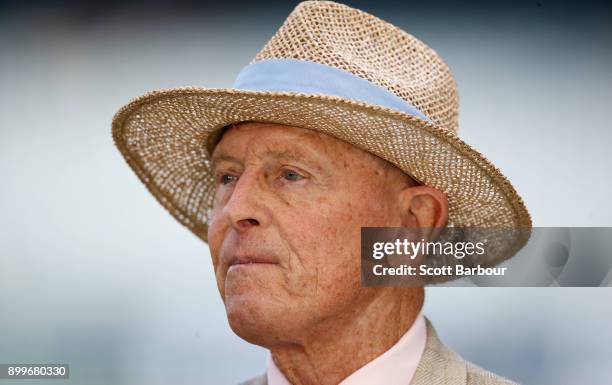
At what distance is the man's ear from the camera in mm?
2916

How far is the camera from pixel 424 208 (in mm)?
2949

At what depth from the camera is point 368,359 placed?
2.80m

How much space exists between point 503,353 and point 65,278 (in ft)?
5.99

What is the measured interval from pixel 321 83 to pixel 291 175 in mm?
253

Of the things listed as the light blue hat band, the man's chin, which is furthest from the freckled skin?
the light blue hat band

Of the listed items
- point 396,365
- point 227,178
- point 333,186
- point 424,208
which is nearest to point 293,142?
point 333,186

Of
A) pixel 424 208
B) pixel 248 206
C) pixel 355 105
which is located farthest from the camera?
pixel 424 208

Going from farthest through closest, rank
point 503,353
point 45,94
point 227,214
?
point 45,94 < point 503,353 < point 227,214

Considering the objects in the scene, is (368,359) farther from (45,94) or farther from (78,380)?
(45,94)

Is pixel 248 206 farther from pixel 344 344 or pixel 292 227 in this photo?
pixel 344 344

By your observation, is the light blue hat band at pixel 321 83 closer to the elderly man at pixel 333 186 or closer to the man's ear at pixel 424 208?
the elderly man at pixel 333 186

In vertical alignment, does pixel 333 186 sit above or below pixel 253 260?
above

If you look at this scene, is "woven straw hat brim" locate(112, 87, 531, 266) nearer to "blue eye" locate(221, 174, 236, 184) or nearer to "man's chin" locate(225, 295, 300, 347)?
"blue eye" locate(221, 174, 236, 184)

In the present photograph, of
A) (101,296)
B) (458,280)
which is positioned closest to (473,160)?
(458,280)
